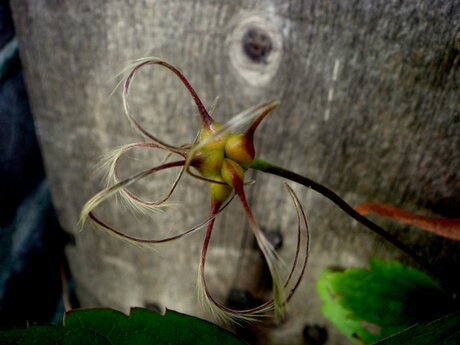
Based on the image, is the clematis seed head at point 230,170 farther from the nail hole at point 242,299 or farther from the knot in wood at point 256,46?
the nail hole at point 242,299

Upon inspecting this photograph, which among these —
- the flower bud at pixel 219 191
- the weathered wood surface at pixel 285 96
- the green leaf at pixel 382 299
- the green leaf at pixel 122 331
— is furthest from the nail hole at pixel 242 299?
the flower bud at pixel 219 191

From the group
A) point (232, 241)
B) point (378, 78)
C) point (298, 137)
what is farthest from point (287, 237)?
point (378, 78)

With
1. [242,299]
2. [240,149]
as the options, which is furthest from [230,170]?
[242,299]

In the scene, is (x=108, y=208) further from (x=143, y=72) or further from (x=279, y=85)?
(x=279, y=85)

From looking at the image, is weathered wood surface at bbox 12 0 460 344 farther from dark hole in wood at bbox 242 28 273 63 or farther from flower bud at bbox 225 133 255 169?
flower bud at bbox 225 133 255 169

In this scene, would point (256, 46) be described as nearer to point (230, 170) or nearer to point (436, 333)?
point (230, 170)

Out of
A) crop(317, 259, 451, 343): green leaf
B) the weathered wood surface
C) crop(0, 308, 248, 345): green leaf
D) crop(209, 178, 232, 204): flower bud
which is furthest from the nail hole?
crop(209, 178, 232, 204): flower bud
